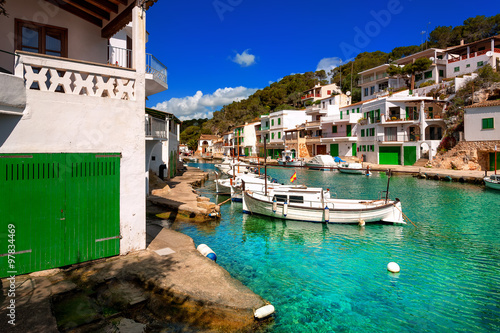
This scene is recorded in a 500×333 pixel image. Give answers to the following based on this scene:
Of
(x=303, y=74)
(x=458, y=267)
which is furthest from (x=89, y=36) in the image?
(x=303, y=74)

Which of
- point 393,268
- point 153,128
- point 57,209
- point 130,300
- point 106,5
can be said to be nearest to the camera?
point 130,300

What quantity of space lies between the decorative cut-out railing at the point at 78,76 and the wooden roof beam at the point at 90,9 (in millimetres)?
2409

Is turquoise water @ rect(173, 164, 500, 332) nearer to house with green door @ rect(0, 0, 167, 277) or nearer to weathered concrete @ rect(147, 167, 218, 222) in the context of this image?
weathered concrete @ rect(147, 167, 218, 222)

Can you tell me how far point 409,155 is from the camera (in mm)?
45906

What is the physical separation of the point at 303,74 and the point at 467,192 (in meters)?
84.8

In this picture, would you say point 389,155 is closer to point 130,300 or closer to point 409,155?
point 409,155

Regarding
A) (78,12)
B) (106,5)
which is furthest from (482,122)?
(78,12)

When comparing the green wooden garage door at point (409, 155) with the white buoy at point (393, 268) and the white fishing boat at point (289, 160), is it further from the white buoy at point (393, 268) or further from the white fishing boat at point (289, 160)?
the white buoy at point (393, 268)

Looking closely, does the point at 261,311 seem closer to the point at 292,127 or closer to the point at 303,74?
the point at 292,127

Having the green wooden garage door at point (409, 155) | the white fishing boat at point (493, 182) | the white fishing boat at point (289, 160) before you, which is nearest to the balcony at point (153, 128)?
the white fishing boat at point (493, 182)

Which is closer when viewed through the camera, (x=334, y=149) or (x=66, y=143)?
(x=66, y=143)

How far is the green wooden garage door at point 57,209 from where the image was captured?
21.2ft

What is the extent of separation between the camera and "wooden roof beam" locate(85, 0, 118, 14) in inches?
336

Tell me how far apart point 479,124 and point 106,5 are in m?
44.0
